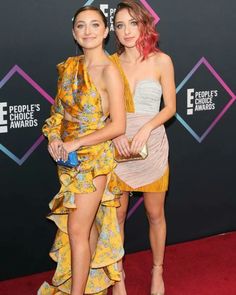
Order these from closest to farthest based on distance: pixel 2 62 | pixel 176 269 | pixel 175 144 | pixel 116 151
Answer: pixel 116 151, pixel 2 62, pixel 176 269, pixel 175 144

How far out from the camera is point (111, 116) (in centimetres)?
230

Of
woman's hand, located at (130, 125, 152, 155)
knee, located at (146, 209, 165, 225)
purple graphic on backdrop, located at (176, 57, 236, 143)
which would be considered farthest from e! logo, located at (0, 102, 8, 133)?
purple graphic on backdrop, located at (176, 57, 236, 143)

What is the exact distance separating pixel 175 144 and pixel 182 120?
0.16 metres

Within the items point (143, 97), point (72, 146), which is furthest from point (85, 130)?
point (143, 97)

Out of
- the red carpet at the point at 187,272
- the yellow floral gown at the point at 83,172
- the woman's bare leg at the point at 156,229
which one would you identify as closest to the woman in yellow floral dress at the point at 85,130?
the yellow floral gown at the point at 83,172

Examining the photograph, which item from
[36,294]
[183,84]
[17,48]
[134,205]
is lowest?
[36,294]

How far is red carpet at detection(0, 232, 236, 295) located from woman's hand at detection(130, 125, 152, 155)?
0.90 m

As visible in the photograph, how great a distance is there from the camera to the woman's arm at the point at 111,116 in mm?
2254

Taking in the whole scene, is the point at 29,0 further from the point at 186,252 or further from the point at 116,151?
the point at 186,252

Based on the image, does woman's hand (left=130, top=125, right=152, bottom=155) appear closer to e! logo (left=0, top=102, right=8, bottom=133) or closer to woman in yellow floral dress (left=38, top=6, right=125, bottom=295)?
woman in yellow floral dress (left=38, top=6, right=125, bottom=295)

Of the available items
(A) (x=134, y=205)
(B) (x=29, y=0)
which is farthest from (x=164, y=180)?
(B) (x=29, y=0)

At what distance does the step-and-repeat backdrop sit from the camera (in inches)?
108

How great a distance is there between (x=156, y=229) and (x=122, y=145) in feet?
1.79

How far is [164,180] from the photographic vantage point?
8.52 ft
